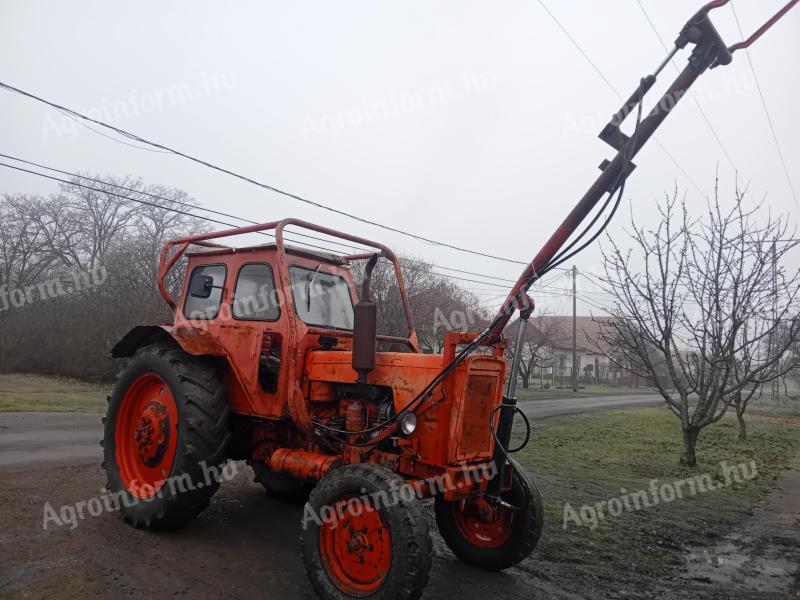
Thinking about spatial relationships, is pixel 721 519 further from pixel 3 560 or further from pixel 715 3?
pixel 3 560

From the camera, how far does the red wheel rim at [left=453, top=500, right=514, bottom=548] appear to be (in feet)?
15.2

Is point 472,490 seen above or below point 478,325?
below

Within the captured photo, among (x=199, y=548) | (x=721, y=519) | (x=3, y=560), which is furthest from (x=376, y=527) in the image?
(x=721, y=519)

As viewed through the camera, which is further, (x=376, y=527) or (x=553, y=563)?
(x=553, y=563)

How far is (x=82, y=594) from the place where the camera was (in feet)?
11.9

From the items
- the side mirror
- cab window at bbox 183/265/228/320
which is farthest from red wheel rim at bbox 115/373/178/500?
the side mirror

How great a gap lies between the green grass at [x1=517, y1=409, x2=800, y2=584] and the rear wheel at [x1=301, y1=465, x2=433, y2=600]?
1856 mm

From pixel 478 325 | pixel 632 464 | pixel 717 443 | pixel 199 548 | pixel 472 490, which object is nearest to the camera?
pixel 472 490

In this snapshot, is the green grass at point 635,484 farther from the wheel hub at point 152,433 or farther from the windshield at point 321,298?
the wheel hub at point 152,433

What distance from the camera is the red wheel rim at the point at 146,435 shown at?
16.3 ft

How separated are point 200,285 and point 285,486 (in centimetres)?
215

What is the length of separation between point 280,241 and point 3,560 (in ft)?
9.44

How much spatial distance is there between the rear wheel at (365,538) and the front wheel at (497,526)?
2.88 ft

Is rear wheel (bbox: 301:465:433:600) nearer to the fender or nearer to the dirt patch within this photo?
the fender
